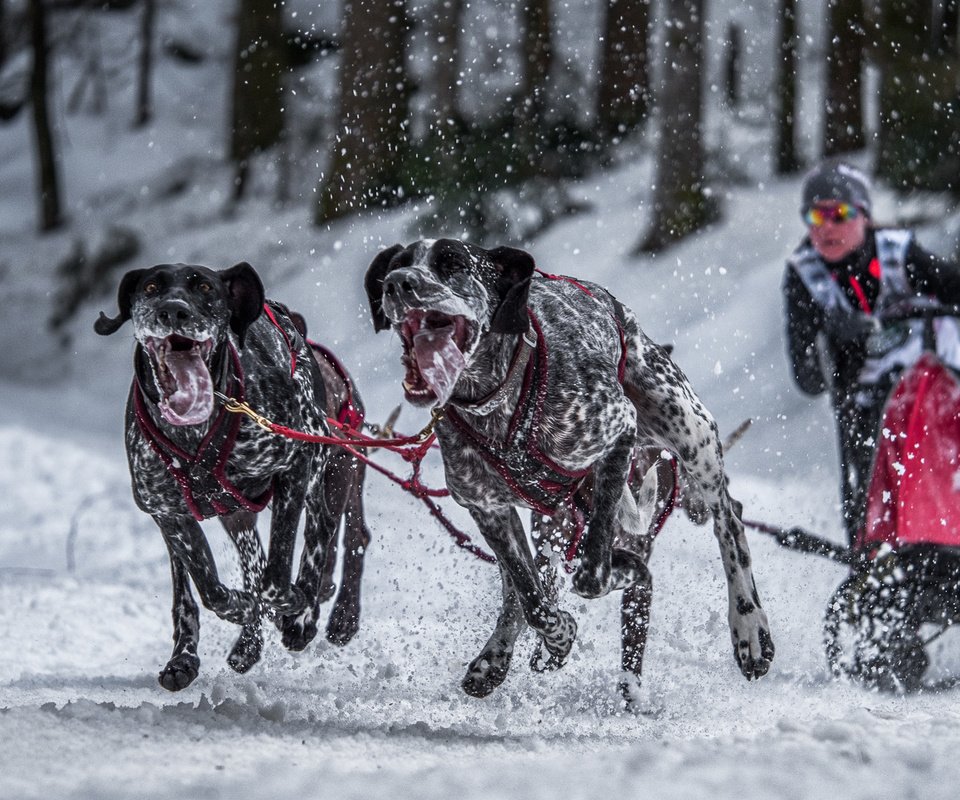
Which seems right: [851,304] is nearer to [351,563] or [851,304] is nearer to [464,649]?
[464,649]

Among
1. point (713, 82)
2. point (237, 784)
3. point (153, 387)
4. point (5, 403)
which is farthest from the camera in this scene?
point (713, 82)

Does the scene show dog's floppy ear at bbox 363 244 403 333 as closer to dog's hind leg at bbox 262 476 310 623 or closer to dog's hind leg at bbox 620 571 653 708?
dog's hind leg at bbox 262 476 310 623

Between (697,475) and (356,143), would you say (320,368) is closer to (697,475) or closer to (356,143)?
(697,475)

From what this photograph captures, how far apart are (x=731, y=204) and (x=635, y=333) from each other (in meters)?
8.92

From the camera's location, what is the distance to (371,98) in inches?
492

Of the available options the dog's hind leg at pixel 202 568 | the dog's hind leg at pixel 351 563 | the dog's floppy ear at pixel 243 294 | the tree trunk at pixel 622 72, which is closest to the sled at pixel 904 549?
the dog's hind leg at pixel 351 563

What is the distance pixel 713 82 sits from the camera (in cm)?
1577

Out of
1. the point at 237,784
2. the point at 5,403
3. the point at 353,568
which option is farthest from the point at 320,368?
the point at 5,403

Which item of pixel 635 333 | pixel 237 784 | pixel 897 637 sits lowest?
pixel 897 637

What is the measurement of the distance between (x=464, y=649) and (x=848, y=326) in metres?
1.81

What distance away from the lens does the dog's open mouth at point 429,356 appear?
2959mm

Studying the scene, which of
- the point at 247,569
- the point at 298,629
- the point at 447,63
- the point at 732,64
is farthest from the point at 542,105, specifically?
the point at 298,629

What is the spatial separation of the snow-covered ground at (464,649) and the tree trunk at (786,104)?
28 cm

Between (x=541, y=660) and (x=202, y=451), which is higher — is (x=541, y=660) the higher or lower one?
the lower one
